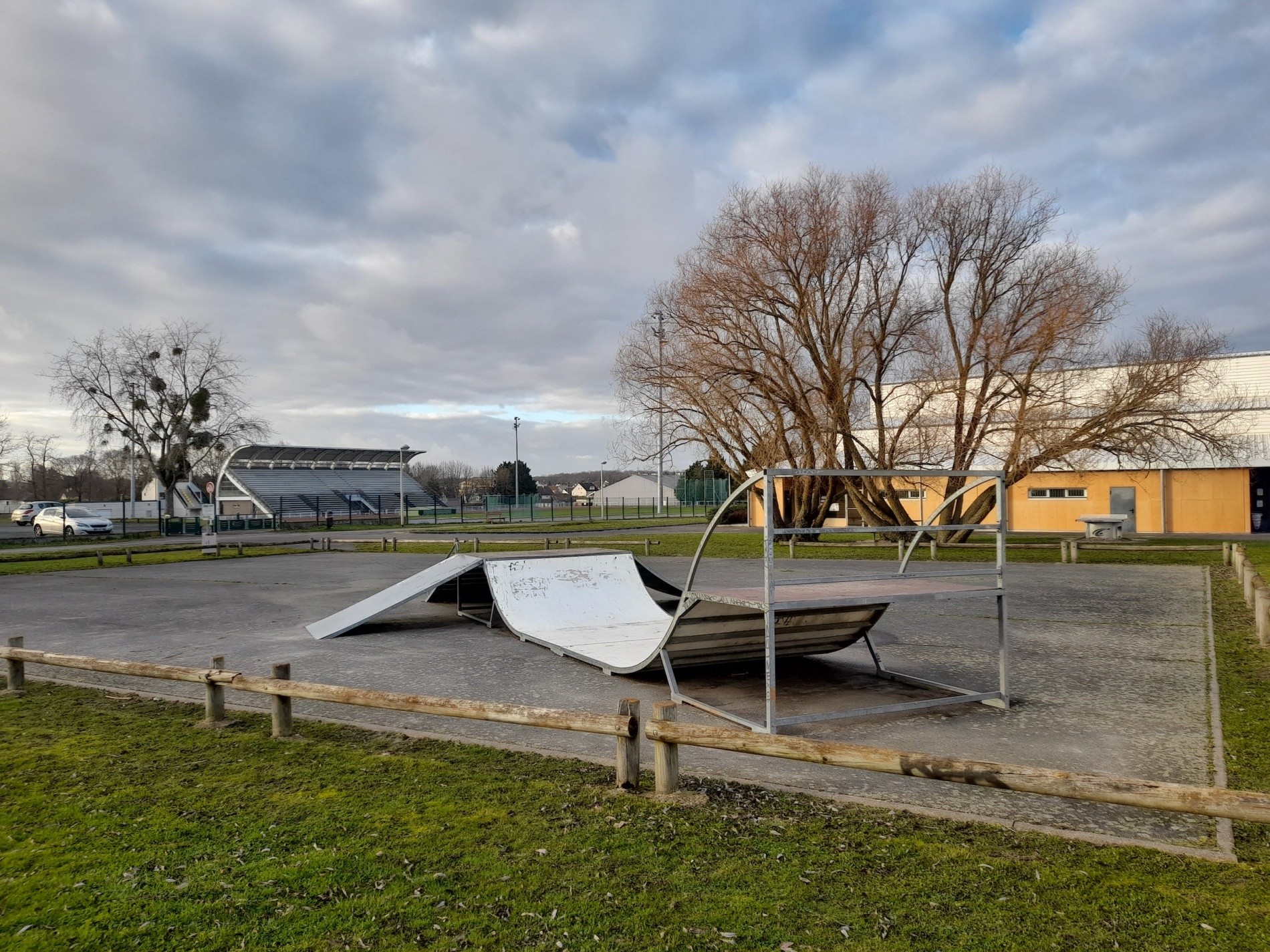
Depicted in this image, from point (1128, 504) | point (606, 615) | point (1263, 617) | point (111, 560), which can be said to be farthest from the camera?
point (1128, 504)

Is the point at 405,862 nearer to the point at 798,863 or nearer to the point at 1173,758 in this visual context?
the point at 798,863

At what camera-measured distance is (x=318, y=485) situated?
64.9 m

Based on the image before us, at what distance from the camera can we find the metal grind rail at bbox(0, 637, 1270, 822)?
3680 mm

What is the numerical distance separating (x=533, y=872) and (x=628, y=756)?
1234 mm

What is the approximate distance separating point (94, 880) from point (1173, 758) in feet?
20.9

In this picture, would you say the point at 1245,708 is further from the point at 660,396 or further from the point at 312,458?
the point at 312,458

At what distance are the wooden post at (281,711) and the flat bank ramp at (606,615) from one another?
9.94 feet

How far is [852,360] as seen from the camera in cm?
2845

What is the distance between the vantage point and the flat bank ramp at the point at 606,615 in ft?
24.5

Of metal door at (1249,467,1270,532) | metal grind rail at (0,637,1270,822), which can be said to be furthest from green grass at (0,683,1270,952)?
metal door at (1249,467,1270,532)

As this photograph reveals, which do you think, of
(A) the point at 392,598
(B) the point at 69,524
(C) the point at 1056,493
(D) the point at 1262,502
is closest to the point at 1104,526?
(C) the point at 1056,493

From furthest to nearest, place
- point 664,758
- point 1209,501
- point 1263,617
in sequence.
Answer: point 1209,501
point 1263,617
point 664,758

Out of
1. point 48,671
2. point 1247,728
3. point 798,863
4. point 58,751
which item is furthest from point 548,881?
point 48,671

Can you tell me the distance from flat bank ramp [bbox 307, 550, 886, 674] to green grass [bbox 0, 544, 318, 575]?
1481 cm
